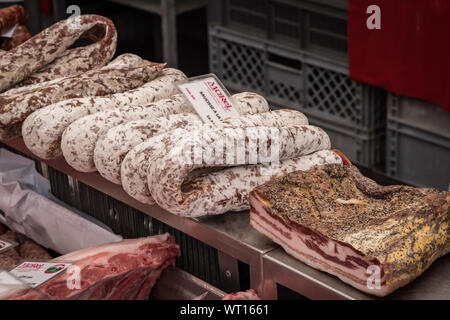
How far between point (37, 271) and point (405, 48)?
2789 mm

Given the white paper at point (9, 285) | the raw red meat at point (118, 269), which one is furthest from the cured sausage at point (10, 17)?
the white paper at point (9, 285)

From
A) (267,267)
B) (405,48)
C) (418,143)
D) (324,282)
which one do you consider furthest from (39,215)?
(418,143)

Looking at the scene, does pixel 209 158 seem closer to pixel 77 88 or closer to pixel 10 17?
pixel 77 88

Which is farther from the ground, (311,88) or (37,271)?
(37,271)

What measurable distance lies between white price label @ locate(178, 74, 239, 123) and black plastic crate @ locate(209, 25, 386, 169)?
7.76 ft

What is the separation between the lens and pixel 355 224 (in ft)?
5.53

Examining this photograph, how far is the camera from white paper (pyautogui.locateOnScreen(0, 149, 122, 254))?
2.41m

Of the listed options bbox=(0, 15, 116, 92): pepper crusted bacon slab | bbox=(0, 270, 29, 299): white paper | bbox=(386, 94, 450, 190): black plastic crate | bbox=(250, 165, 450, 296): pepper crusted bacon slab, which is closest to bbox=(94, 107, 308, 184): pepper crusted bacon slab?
bbox=(250, 165, 450, 296): pepper crusted bacon slab

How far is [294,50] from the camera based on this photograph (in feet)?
15.6

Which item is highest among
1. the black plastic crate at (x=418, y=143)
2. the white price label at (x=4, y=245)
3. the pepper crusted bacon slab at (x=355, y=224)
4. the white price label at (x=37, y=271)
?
the pepper crusted bacon slab at (x=355, y=224)

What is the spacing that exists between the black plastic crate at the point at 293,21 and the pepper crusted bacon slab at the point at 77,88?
7.56ft

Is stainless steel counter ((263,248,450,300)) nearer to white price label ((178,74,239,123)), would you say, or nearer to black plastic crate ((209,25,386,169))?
white price label ((178,74,239,123))

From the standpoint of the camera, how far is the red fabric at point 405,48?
3783 mm

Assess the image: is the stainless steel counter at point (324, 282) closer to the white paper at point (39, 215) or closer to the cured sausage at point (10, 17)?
the white paper at point (39, 215)
